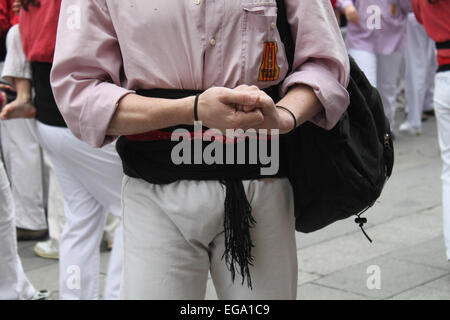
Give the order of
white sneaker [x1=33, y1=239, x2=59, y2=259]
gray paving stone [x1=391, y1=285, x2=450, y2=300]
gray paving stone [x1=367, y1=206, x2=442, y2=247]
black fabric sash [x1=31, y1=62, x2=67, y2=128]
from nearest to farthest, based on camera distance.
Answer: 1. black fabric sash [x1=31, y1=62, x2=67, y2=128]
2. gray paving stone [x1=391, y1=285, x2=450, y2=300]
3. gray paving stone [x1=367, y1=206, x2=442, y2=247]
4. white sneaker [x1=33, y1=239, x2=59, y2=259]

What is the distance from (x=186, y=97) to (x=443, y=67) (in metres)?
2.78

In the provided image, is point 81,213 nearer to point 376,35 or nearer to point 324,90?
point 324,90

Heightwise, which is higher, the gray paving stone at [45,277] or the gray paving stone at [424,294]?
the gray paving stone at [424,294]

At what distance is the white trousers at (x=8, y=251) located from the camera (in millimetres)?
3887

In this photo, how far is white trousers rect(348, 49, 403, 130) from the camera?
7766mm

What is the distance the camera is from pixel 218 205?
7.17 ft

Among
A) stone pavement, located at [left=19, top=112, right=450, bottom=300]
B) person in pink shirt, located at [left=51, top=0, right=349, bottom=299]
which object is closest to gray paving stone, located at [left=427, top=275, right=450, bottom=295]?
stone pavement, located at [left=19, top=112, right=450, bottom=300]

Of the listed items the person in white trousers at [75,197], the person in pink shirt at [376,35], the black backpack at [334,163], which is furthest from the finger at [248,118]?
the person in pink shirt at [376,35]

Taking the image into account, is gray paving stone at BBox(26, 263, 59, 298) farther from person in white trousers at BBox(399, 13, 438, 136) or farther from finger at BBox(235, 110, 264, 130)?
person in white trousers at BBox(399, 13, 438, 136)

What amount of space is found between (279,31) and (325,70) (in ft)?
0.58

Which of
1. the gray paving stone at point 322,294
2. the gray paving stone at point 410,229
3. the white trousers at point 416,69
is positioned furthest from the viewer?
the white trousers at point 416,69

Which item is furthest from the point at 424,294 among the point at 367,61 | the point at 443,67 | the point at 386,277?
the point at 367,61

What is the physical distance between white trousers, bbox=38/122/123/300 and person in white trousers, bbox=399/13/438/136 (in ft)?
19.9

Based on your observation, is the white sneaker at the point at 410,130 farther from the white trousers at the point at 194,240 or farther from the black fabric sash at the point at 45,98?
the white trousers at the point at 194,240
